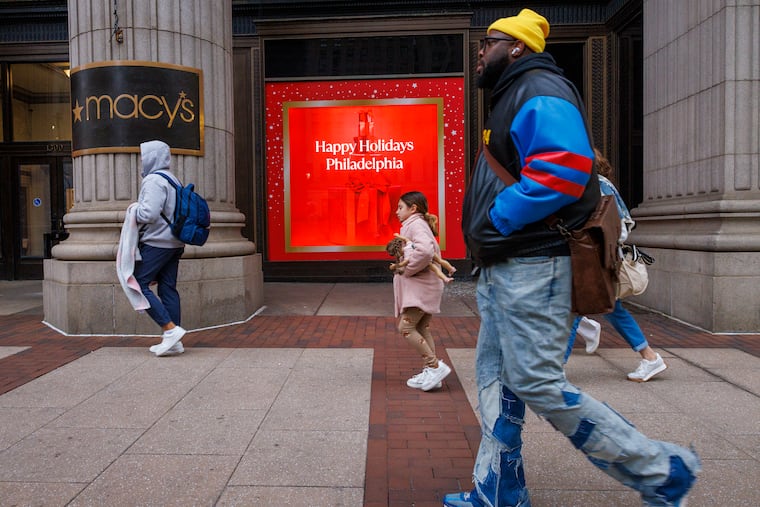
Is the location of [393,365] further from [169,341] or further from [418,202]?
[169,341]

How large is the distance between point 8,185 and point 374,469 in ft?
37.1

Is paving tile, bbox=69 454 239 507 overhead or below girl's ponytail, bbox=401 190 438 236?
below

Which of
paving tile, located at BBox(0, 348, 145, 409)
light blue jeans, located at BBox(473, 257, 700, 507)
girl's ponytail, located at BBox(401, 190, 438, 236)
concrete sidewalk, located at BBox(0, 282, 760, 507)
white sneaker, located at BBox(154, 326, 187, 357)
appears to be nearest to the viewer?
light blue jeans, located at BBox(473, 257, 700, 507)

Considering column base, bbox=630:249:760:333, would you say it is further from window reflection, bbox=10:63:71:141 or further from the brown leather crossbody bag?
window reflection, bbox=10:63:71:141

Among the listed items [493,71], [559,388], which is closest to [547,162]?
[493,71]

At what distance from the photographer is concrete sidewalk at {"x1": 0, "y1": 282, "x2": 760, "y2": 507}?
2.97 metres

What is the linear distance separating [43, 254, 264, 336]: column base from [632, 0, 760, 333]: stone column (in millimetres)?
5232

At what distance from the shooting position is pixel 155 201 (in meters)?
5.62

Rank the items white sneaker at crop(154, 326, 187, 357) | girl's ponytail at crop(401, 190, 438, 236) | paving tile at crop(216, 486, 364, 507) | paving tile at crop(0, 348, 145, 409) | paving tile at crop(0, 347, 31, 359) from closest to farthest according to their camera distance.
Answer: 1. paving tile at crop(216, 486, 364, 507)
2. paving tile at crop(0, 348, 145, 409)
3. girl's ponytail at crop(401, 190, 438, 236)
4. white sneaker at crop(154, 326, 187, 357)
5. paving tile at crop(0, 347, 31, 359)

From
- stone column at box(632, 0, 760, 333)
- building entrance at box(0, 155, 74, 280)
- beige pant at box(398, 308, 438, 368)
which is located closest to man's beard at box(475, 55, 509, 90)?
beige pant at box(398, 308, 438, 368)

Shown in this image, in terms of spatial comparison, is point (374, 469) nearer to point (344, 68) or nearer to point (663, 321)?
point (663, 321)

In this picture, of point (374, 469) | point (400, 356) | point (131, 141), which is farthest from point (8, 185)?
point (374, 469)

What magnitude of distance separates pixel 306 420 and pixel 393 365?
1.52m

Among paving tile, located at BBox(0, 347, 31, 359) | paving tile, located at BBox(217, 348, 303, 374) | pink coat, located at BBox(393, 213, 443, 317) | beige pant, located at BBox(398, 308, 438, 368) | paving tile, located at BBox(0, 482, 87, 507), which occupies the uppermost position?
pink coat, located at BBox(393, 213, 443, 317)
